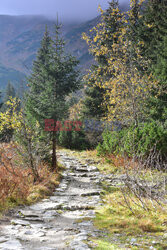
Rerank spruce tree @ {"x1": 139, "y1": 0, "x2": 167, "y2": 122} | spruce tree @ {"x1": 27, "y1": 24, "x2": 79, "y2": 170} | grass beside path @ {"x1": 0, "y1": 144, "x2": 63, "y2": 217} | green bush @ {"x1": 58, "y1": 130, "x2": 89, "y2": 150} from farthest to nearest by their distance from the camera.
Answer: green bush @ {"x1": 58, "y1": 130, "x2": 89, "y2": 150}, spruce tree @ {"x1": 139, "y1": 0, "x2": 167, "y2": 122}, spruce tree @ {"x1": 27, "y1": 24, "x2": 79, "y2": 170}, grass beside path @ {"x1": 0, "y1": 144, "x2": 63, "y2": 217}

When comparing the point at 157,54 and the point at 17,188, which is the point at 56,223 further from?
the point at 157,54

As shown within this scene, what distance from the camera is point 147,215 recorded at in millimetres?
4922

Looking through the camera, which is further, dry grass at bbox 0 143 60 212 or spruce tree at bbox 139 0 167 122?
spruce tree at bbox 139 0 167 122

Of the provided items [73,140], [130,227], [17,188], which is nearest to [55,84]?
[17,188]

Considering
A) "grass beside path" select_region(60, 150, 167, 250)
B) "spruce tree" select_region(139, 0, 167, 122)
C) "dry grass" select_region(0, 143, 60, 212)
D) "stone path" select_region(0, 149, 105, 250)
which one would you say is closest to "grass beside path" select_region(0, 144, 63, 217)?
"dry grass" select_region(0, 143, 60, 212)

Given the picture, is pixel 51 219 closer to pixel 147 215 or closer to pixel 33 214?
pixel 33 214

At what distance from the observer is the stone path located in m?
3.27

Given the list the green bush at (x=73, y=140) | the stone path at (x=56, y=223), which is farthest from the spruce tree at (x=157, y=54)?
the green bush at (x=73, y=140)

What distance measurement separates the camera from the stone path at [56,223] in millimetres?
3269

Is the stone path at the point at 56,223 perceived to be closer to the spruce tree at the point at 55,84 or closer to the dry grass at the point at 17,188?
the dry grass at the point at 17,188

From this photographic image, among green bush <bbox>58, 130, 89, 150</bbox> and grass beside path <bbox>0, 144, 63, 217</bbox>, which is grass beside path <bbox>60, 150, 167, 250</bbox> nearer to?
grass beside path <bbox>0, 144, 63, 217</bbox>

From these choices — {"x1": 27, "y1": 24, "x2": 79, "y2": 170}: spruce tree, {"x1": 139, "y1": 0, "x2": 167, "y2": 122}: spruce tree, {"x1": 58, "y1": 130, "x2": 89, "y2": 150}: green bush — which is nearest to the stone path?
{"x1": 27, "y1": 24, "x2": 79, "y2": 170}: spruce tree

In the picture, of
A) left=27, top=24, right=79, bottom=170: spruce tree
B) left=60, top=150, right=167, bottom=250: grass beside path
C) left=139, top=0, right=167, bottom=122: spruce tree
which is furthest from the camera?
left=139, top=0, right=167, bottom=122: spruce tree

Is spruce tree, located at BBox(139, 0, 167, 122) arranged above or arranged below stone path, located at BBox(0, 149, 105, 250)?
above
